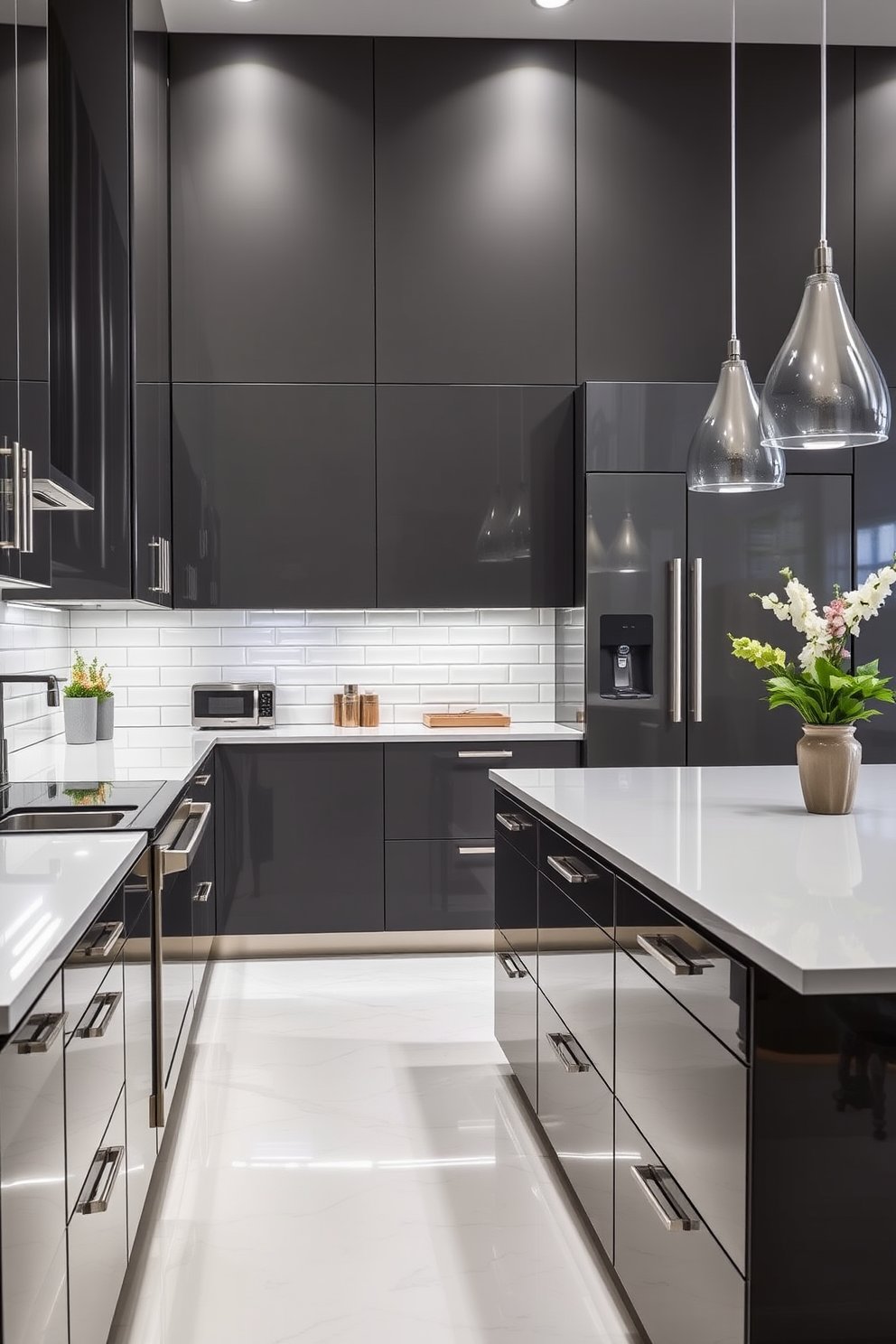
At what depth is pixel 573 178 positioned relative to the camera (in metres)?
4.40

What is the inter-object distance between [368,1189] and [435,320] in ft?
10.6

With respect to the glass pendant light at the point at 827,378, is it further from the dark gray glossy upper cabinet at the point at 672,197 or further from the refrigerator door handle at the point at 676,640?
the dark gray glossy upper cabinet at the point at 672,197

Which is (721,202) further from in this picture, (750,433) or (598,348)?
(750,433)

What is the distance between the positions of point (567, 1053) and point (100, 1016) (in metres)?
1.03

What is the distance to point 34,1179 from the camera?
1238mm

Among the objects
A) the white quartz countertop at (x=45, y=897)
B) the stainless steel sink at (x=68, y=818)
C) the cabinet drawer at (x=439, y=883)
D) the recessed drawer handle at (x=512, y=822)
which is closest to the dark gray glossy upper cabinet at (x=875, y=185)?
the cabinet drawer at (x=439, y=883)

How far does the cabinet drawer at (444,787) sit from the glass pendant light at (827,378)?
2386 millimetres

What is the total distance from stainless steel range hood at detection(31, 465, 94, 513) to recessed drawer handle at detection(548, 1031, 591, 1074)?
1.52m

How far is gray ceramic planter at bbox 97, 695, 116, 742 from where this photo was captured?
12.8ft

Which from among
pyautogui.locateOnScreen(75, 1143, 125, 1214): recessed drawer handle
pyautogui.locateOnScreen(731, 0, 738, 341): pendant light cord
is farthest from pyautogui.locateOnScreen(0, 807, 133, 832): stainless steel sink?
pyautogui.locateOnScreen(731, 0, 738, 341): pendant light cord

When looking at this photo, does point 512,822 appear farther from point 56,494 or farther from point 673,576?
point 673,576

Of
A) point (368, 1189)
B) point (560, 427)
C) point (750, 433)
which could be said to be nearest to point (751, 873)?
point (750, 433)

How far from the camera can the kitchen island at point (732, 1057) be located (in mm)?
1311

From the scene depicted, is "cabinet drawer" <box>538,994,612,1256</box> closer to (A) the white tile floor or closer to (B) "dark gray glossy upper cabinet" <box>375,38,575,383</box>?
(A) the white tile floor
